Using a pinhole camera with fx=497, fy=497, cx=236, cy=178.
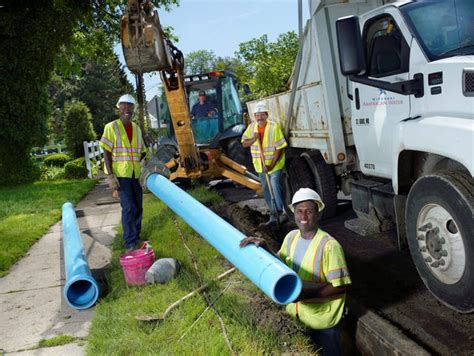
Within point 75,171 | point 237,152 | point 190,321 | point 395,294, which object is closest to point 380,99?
point 395,294

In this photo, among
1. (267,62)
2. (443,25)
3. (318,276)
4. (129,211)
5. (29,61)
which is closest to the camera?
(318,276)

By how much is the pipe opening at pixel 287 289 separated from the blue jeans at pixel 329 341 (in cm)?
67

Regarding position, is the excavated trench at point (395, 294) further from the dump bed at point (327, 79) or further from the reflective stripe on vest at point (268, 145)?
the dump bed at point (327, 79)

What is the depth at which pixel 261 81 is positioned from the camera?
29391 mm

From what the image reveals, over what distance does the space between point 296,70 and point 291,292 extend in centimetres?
402

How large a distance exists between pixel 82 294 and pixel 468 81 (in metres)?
3.70

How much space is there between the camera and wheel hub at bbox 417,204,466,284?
140 inches

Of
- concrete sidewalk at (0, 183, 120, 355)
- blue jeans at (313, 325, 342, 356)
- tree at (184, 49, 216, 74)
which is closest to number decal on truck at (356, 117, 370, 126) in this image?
blue jeans at (313, 325, 342, 356)

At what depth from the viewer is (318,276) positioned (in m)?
3.46

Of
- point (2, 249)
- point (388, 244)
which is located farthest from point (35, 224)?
point (388, 244)

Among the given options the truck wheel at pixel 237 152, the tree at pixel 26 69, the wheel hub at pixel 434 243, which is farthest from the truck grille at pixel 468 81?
the tree at pixel 26 69

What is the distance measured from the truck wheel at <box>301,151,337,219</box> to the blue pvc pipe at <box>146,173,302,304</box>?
220 cm

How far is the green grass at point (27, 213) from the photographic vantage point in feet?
23.2

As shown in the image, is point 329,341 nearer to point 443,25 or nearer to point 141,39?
point 443,25
